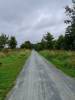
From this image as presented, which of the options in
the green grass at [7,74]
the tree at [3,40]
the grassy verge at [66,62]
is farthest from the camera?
the tree at [3,40]

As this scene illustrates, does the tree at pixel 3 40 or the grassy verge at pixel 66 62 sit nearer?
the grassy verge at pixel 66 62

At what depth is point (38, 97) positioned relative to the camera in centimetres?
1155

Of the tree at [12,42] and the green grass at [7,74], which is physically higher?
the tree at [12,42]

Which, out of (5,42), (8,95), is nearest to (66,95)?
(8,95)

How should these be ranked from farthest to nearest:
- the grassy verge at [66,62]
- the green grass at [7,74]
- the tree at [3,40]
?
the tree at [3,40] < the grassy verge at [66,62] < the green grass at [7,74]

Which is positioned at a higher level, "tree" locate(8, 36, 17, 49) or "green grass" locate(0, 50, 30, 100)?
"tree" locate(8, 36, 17, 49)

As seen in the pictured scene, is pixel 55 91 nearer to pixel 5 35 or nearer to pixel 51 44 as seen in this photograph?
pixel 5 35

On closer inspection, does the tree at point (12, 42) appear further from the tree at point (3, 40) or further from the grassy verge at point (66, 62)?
the grassy verge at point (66, 62)

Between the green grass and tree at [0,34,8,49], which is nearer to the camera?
the green grass

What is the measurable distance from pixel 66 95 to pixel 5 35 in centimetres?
9586

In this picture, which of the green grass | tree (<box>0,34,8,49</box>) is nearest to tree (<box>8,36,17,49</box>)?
tree (<box>0,34,8,49</box>)

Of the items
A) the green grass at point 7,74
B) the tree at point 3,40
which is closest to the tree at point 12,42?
the tree at point 3,40

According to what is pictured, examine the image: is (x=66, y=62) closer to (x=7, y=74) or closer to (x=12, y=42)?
(x=7, y=74)

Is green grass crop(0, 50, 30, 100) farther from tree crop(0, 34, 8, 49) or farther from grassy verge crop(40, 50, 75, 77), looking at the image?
tree crop(0, 34, 8, 49)
